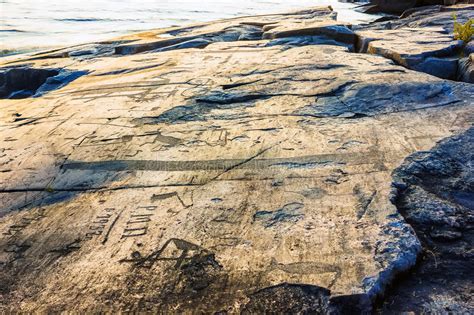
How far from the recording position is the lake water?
1008cm

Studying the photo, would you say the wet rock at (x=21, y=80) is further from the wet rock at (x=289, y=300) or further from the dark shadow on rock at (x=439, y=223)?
the wet rock at (x=289, y=300)

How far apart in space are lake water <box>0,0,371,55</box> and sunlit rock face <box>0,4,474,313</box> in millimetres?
6448

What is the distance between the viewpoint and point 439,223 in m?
1.49

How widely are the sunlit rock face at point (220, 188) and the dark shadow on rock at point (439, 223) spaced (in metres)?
0.06

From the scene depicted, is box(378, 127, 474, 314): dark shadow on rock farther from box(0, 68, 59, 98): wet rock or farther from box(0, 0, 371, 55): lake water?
box(0, 0, 371, 55): lake water

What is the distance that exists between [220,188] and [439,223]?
33.3 inches

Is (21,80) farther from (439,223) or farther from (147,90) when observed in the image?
(439,223)

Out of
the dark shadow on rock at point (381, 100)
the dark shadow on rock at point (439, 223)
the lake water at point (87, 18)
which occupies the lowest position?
the lake water at point (87, 18)

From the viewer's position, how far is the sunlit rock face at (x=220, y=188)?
1.31 m

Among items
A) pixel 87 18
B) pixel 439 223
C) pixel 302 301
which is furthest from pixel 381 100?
pixel 87 18

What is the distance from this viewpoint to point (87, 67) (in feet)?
15.1

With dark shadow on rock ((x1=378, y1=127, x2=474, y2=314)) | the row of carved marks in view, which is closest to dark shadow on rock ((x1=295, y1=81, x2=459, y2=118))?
dark shadow on rock ((x1=378, y1=127, x2=474, y2=314))

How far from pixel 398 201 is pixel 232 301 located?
76cm

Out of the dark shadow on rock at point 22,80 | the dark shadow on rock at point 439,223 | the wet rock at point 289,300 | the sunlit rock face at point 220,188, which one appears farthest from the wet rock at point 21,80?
the wet rock at point 289,300
